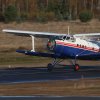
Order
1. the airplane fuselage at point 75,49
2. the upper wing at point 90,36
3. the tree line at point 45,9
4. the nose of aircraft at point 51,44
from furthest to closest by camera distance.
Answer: the tree line at point 45,9, the upper wing at point 90,36, the airplane fuselage at point 75,49, the nose of aircraft at point 51,44

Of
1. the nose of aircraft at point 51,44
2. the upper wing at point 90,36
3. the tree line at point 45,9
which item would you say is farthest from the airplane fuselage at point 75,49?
the tree line at point 45,9

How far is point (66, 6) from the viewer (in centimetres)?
10094

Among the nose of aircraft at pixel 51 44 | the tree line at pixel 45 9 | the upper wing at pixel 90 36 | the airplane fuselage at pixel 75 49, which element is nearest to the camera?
the nose of aircraft at pixel 51 44

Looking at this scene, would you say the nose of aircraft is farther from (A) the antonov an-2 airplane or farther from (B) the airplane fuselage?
(B) the airplane fuselage

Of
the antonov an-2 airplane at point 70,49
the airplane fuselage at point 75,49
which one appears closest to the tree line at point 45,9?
the antonov an-2 airplane at point 70,49

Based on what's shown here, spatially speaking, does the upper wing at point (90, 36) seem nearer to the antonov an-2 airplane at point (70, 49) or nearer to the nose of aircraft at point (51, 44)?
the antonov an-2 airplane at point (70, 49)

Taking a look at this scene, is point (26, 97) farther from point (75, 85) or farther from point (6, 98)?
point (75, 85)

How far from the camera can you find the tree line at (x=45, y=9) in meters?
85.3

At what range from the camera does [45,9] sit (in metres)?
→ 99.6

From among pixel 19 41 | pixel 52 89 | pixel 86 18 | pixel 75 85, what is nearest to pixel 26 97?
pixel 52 89

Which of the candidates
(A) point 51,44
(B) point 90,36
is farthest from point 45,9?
(A) point 51,44

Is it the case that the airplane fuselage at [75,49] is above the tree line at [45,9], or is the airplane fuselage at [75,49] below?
above

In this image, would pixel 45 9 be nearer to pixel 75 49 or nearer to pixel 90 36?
pixel 90 36

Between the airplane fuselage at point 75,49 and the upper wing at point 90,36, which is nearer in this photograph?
the airplane fuselage at point 75,49
